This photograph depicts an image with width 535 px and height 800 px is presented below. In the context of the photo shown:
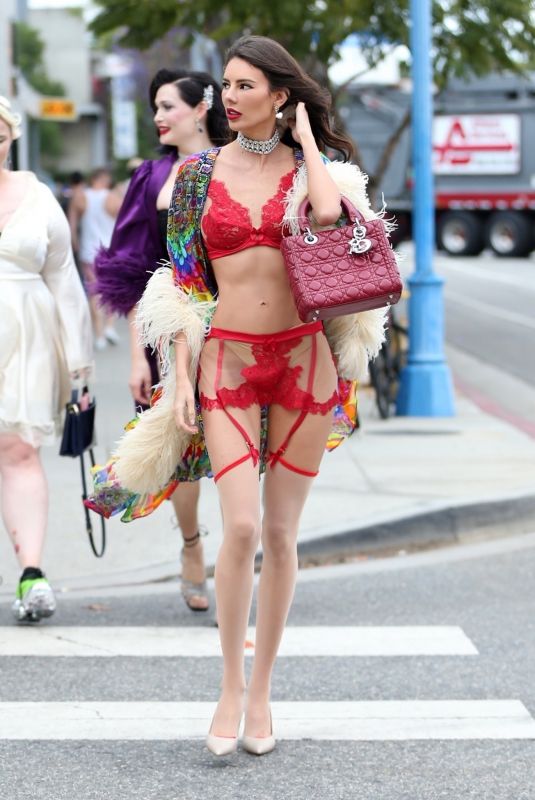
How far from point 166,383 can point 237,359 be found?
11.5 inches

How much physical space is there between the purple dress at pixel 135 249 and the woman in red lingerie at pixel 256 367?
1.35m

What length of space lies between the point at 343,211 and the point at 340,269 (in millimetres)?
247

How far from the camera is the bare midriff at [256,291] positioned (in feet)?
13.5

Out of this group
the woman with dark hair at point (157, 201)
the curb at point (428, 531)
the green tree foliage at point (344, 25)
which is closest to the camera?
the woman with dark hair at point (157, 201)

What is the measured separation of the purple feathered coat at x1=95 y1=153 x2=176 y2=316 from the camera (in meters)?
5.57

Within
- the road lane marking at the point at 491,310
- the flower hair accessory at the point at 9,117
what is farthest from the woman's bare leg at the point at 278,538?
the road lane marking at the point at 491,310

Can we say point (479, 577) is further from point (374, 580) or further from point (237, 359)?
point (237, 359)

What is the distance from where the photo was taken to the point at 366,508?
760 cm

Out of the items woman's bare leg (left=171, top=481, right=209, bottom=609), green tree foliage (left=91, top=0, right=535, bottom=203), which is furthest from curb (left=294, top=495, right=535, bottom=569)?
green tree foliage (left=91, top=0, right=535, bottom=203)

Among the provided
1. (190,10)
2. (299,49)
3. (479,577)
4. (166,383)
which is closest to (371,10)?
(299,49)

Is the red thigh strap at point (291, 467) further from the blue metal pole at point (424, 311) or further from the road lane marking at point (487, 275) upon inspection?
the road lane marking at point (487, 275)

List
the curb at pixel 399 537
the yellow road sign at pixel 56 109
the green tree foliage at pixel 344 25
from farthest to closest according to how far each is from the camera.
Result: the yellow road sign at pixel 56 109 → the green tree foliage at pixel 344 25 → the curb at pixel 399 537

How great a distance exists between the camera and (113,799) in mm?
3914

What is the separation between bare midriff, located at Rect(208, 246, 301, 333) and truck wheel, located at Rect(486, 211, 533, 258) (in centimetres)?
3506
